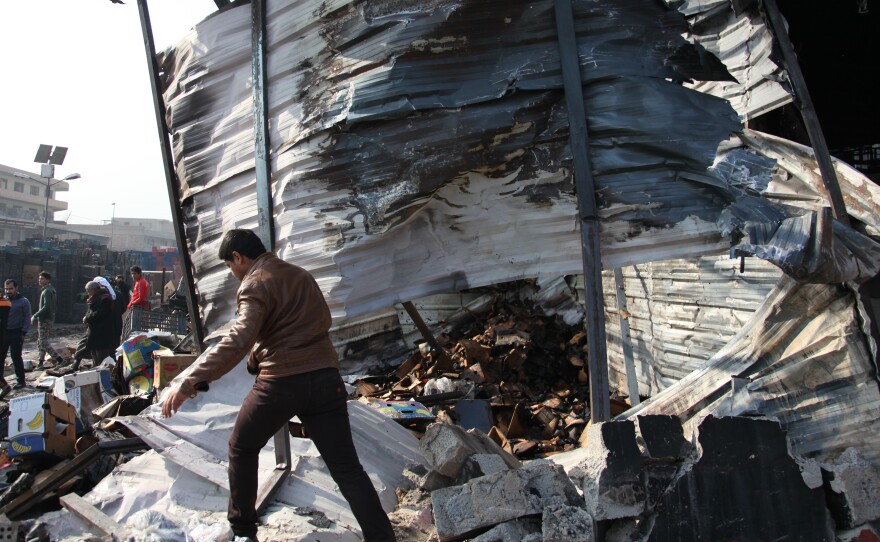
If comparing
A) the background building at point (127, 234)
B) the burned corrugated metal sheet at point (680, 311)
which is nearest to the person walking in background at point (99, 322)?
the burned corrugated metal sheet at point (680, 311)

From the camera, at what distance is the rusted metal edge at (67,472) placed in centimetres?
323

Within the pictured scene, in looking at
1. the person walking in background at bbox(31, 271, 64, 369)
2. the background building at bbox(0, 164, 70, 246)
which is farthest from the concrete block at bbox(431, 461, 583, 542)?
the background building at bbox(0, 164, 70, 246)

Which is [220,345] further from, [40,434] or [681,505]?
[681,505]

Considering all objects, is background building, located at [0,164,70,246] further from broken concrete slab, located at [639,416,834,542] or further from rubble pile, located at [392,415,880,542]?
broken concrete slab, located at [639,416,834,542]

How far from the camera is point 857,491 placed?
2561 mm

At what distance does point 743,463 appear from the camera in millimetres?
2588

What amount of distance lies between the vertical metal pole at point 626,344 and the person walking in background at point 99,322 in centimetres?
742

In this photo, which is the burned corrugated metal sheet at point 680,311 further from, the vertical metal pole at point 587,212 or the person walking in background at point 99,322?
the person walking in background at point 99,322

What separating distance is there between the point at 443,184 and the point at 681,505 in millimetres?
1928

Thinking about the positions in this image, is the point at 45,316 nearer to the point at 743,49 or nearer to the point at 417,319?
the point at 417,319

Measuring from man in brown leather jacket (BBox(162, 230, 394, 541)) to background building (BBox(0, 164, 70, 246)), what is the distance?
49.2m

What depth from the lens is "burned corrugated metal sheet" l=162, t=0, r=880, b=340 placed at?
295 cm

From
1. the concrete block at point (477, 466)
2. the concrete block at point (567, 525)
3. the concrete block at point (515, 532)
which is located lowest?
the concrete block at point (515, 532)

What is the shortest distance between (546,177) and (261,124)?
5.51 feet
